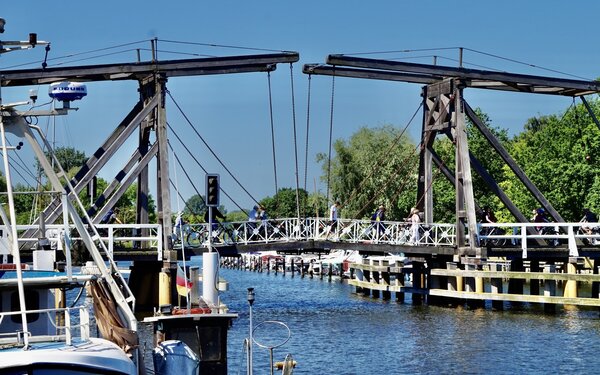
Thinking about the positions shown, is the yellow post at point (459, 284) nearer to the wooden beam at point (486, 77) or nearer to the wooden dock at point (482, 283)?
the wooden dock at point (482, 283)

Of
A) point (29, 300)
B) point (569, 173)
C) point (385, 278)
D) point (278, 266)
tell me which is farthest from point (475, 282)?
point (278, 266)

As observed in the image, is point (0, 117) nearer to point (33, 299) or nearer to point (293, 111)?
point (33, 299)

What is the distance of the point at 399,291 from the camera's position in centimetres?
4975

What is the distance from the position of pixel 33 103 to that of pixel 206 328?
5158 mm

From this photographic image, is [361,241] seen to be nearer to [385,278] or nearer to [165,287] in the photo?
[385,278]

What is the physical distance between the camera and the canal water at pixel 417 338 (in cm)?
3069

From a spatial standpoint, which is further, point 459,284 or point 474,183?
point 474,183

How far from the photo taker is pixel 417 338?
119 ft

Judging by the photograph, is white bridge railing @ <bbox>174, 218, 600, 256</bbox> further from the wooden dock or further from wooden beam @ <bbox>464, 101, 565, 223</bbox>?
the wooden dock

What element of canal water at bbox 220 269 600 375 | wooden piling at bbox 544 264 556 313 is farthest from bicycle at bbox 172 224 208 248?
wooden piling at bbox 544 264 556 313

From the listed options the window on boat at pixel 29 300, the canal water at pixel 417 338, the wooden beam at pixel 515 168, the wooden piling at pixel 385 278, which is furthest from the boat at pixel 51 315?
the wooden piling at pixel 385 278

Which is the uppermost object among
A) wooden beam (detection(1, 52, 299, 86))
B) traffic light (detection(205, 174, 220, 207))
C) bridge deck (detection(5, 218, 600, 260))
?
wooden beam (detection(1, 52, 299, 86))

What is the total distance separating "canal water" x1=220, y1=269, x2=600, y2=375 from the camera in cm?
3069

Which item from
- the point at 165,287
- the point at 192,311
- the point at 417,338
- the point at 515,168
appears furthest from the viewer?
the point at 515,168
